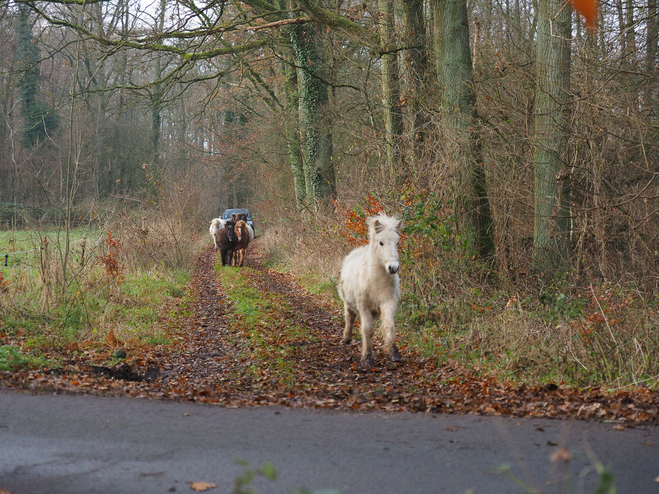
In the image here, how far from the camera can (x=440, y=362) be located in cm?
902

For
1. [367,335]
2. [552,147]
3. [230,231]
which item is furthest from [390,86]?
[230,231]

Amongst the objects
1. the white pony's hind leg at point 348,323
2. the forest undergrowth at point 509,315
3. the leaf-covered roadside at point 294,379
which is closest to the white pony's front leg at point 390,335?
the leaf-covered roadside at point 294,379

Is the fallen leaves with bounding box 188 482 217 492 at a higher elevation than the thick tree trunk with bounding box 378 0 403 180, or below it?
below

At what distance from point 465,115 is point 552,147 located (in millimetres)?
1703

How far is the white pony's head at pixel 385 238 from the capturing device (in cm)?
887

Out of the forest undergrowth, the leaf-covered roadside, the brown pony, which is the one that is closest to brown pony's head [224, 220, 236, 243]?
the brown pony

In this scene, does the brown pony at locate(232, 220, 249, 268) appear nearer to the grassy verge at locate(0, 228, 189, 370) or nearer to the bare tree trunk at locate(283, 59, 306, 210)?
the bare tree trunk at locate(283, 59, 306, 210)

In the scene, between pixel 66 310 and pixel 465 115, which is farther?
pixel 465 115

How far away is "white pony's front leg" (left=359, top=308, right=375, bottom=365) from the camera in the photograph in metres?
9.11

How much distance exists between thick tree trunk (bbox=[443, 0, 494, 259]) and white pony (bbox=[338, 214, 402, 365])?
3115 millimetres

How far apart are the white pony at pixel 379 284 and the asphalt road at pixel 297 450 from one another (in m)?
2.80

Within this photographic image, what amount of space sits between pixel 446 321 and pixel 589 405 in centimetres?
460

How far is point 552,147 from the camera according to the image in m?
11.4

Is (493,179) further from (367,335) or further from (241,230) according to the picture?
(241,230)
